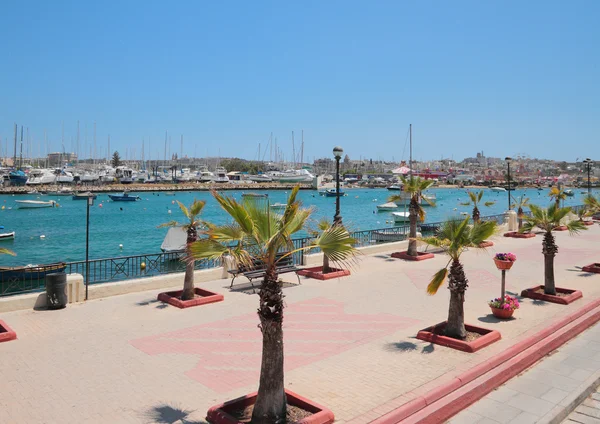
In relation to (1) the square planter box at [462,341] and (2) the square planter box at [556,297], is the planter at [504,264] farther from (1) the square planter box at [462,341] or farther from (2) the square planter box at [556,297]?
(2) the square planter box at [556,297]

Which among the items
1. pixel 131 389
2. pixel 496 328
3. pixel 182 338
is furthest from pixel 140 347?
pixel 496 328

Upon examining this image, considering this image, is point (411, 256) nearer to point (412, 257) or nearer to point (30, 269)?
point (412, 257)

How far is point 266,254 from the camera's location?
21.6 feet

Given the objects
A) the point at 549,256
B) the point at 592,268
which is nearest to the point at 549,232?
the point at 549,256

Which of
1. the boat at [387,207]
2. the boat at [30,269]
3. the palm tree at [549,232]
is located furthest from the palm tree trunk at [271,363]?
the boat at [387,207]

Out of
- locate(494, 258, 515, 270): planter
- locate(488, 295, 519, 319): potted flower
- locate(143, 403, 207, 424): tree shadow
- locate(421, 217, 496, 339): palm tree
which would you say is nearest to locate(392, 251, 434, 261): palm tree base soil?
locate(488, 295, 519, 319): potted flower

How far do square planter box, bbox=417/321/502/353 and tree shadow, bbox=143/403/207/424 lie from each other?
535cm

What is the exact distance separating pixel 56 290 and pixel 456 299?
32.0ft

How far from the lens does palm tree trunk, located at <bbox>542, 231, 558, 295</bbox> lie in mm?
13672

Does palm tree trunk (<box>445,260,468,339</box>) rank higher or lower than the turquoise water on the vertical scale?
higher

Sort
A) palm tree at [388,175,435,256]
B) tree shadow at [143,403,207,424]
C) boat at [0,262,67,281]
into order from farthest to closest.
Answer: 1. palm tree at [388,175,435,256]
2. boat at [0,262,67,281]
3. tree shadow at [143,403,207,424]

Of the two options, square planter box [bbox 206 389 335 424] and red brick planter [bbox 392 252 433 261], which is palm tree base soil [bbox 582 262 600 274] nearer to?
red brick planter [bbox 392 252 433 261]

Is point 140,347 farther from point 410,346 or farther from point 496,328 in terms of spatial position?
point 496,328

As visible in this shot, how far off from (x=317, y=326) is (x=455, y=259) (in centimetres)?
359
